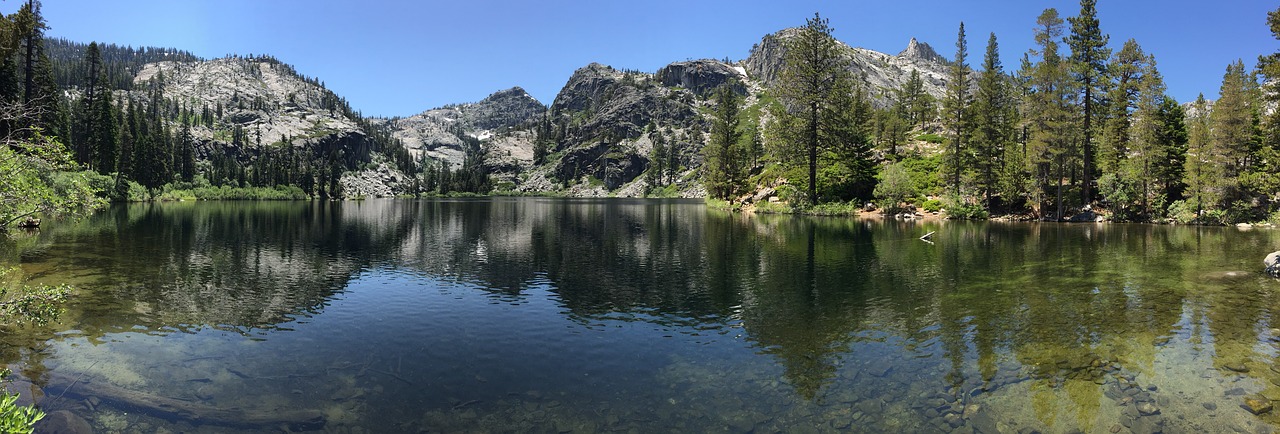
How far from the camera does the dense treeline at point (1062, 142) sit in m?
56.3

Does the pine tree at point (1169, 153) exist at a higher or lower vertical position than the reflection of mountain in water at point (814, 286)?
higher

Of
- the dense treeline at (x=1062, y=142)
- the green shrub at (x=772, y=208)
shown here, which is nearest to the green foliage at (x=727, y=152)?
the green shrub at (x=772, y=208)

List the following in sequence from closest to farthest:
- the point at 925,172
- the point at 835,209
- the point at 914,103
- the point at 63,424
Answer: the point at 63,424
the point at 835,209
the point at 925,172
the point at 914,103

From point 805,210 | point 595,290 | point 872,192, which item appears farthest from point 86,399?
point 872,192

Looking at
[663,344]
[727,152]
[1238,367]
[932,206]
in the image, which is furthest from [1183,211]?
[663,344]

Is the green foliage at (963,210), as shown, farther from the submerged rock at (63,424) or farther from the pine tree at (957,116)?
the submerged rock at (63,424)

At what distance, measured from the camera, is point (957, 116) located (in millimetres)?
75938

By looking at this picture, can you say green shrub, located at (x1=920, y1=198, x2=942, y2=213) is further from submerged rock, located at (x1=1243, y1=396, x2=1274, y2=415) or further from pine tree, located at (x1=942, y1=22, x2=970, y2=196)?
submerged rock, located at (x1=1243, y1=396, x2=1274, y2=415)

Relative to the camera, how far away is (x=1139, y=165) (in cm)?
5950

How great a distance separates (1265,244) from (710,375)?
4622 cm

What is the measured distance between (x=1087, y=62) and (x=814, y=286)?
59.7 metres

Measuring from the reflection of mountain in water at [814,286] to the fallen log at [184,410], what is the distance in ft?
17.1

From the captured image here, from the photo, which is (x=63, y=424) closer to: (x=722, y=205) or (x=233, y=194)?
(x=722, y=205)

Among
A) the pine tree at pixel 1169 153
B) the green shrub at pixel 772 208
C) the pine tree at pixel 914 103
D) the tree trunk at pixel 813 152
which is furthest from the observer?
the pine tree at pixel 914 103
